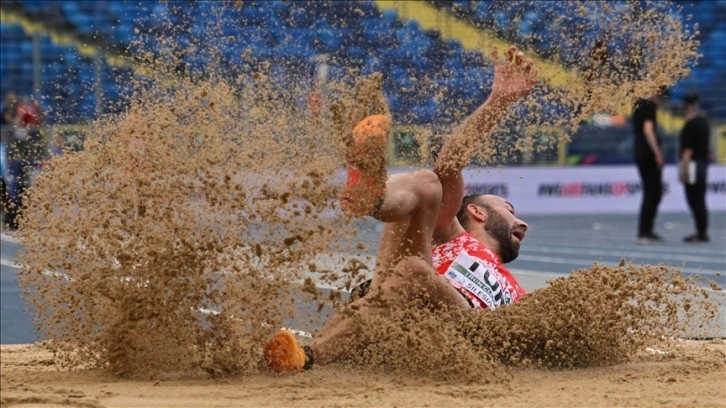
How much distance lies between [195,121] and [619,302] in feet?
6.37

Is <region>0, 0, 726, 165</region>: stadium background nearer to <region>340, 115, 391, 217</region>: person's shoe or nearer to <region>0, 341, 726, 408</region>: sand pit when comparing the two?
<region>340, 115, 391, 217</region>: person's shoe

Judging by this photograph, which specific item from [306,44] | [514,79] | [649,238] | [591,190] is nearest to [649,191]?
[649,238]

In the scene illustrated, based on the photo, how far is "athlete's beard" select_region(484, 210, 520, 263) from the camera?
5465mm

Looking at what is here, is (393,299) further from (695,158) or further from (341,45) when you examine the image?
(695,158)

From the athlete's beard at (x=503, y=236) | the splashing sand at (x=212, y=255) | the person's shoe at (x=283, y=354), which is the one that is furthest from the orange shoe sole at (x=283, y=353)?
the athlete's beard at (x=503, y=236)

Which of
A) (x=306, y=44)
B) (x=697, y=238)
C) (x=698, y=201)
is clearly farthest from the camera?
(x=698, y=201)

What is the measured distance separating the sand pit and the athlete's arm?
0.80 metres

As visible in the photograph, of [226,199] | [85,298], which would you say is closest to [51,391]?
[85,298]

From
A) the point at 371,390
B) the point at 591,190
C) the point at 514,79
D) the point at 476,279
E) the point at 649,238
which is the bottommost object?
the point at 649,238

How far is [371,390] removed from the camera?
433cm

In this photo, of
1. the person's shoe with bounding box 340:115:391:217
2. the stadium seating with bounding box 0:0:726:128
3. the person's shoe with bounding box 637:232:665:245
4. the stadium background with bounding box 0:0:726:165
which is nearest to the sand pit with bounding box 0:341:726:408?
the person's shoe with bounding box 340:115:391:217

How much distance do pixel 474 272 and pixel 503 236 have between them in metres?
0.46

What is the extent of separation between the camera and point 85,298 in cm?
475

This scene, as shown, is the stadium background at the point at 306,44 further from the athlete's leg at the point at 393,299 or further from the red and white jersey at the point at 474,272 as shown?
the athlete's leg at the point at 393,299
